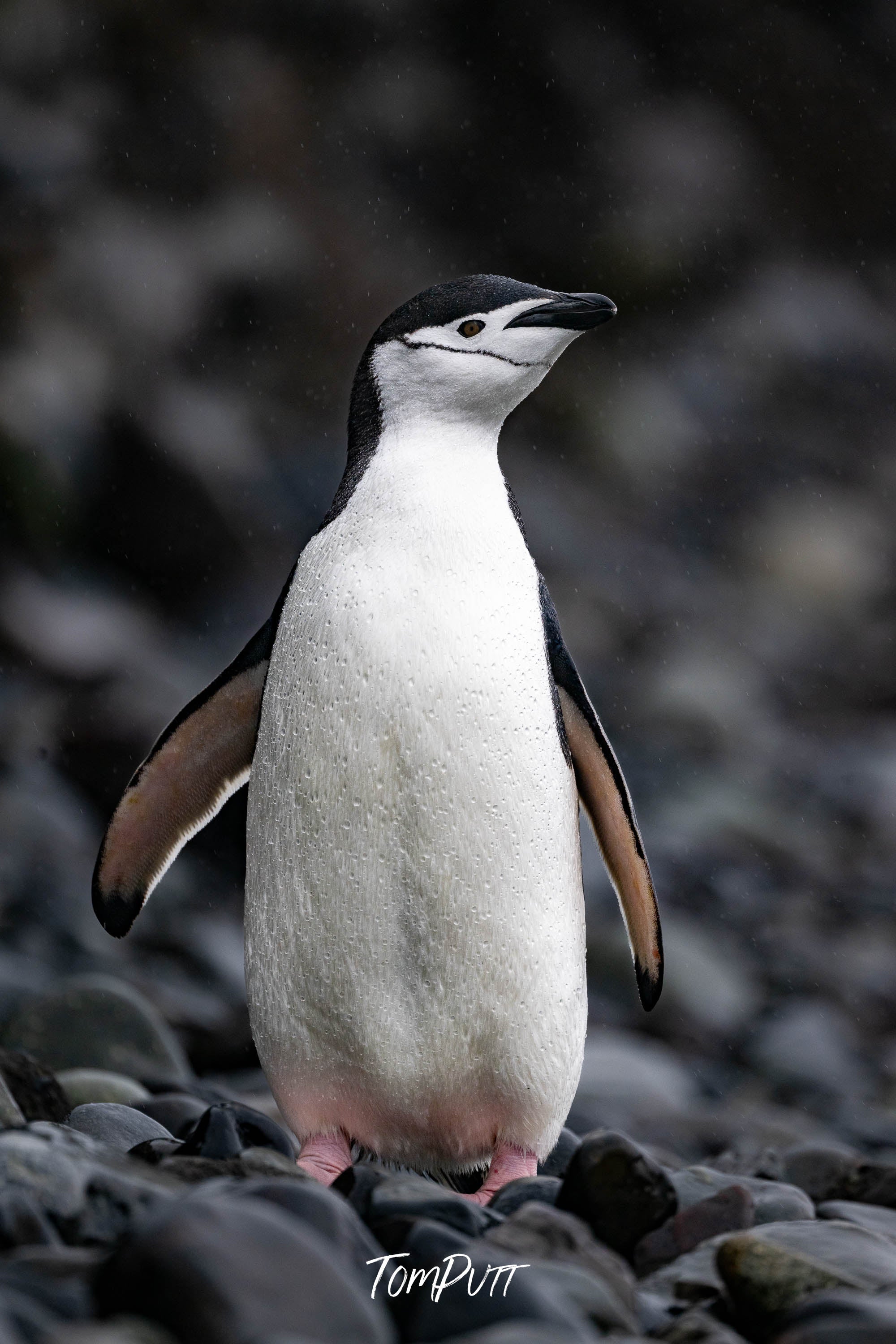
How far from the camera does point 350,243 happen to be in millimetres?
3895

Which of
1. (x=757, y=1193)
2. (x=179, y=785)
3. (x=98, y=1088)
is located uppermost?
(x=179, y=785)

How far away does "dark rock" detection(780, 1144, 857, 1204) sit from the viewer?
1.73m

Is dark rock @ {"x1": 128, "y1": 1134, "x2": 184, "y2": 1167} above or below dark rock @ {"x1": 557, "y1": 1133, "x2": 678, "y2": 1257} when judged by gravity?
below

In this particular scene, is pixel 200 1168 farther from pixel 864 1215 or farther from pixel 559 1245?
pixel 864 1215

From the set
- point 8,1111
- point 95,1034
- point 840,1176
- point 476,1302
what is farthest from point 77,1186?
point 95,1034

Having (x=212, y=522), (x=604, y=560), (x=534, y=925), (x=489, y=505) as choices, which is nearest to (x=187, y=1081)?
(x=534, y=925)

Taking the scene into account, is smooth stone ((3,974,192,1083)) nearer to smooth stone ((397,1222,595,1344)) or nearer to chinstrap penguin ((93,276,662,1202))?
chinstrap penguin ((93,276,662,1202))

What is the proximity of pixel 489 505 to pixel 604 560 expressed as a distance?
2611mm

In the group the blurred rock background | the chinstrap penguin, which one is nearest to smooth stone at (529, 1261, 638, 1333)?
the chinstrap penguin

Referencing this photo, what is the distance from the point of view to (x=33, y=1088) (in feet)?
4.58

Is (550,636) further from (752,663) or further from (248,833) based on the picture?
(752,663)

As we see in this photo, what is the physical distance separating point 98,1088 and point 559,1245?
1.11 metres

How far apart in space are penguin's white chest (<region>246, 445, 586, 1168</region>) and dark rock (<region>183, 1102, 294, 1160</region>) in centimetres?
15

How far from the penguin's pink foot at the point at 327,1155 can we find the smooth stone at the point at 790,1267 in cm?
51
